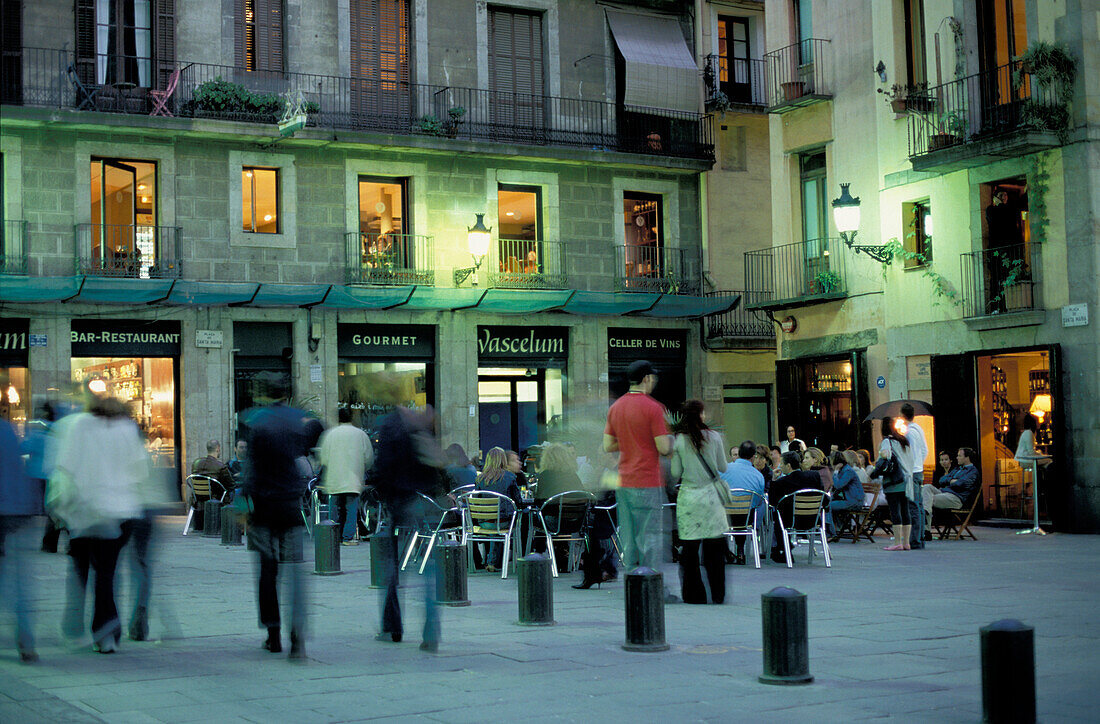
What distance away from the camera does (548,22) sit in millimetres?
28141

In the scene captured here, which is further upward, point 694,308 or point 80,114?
point 80,114

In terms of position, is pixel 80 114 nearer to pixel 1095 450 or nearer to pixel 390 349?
pixel 390 349

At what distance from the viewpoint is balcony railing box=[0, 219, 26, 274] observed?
22641 millimetres

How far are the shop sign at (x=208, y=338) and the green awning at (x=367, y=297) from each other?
210 cm

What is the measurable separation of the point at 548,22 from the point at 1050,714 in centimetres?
2379

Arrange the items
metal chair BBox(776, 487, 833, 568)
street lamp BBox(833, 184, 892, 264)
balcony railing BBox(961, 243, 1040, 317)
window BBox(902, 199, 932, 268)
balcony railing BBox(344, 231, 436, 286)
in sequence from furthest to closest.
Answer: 1. balcony railing BBox(344, 231, 436, 286)
2. window BBox(902, 199, 932, 268)
3. street lamp BBox(833, 184, 892, 264)
4. balcony railing BBox(961, 243, 1040, 317)
5. metal chair BBox(776, 487, 833, 568)

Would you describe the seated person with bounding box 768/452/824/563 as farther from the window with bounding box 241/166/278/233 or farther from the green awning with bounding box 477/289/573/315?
the window with bounding box 241/166/278/233

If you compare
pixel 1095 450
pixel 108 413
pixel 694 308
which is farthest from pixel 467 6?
pixel 108 413

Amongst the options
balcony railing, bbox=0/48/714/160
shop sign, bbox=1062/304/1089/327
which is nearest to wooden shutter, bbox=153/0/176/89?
balcony railing, bbox=0/48/714/160

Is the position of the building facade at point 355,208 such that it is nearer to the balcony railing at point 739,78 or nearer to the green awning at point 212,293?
the green awning at point 212,293

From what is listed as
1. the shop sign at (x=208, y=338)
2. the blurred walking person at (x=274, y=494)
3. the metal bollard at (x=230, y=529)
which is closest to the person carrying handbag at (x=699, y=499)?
the blurred walking person at (x=274, y=494)

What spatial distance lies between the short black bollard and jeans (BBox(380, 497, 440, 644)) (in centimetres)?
369

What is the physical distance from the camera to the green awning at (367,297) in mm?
24422

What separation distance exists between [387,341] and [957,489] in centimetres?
1256
